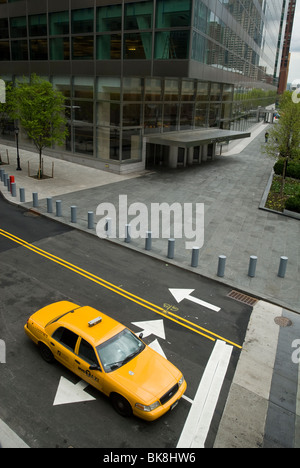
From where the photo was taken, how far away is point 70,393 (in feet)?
25.5

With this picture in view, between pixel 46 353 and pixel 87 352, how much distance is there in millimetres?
1381

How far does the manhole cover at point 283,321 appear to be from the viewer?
10.9 meters

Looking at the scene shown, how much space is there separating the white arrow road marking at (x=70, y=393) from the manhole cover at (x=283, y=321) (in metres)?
5.94

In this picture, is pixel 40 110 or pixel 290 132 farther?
pixel 290 132

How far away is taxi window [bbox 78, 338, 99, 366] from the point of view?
304 inches

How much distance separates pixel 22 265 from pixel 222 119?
33.3 metres

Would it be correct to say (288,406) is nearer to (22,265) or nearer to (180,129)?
(22,265)

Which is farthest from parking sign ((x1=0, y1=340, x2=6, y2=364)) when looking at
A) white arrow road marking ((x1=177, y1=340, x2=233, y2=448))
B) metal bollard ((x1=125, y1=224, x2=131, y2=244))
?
metal bollard ((x1=125, y1=224, x2=131, y2=244))

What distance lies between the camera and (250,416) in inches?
298

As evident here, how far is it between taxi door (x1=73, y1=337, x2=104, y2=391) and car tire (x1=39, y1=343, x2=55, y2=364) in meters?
0.87

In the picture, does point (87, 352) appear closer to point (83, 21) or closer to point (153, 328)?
point (153, 328)

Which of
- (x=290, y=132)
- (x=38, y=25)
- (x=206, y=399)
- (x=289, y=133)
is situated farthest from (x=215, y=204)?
(x=38, y=25)

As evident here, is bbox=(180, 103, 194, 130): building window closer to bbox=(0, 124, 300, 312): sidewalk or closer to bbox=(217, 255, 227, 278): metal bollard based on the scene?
bbox=(0, 124, 300, 312): sidewalk
